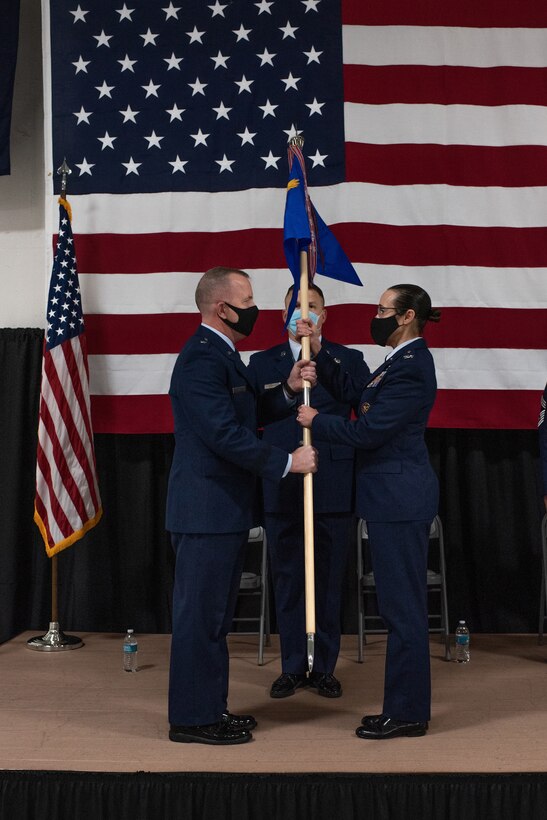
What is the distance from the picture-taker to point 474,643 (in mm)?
5234

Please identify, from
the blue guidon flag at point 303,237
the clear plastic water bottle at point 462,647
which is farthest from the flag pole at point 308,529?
the clear plastic water bottle at point 462,647

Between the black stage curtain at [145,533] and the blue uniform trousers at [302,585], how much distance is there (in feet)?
4.59

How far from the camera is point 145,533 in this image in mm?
5668

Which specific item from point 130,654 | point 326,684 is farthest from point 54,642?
point 326,684

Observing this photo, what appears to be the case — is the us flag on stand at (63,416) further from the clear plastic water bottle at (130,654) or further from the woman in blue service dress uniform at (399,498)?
the woman in blue service dress uniform at (399,498)

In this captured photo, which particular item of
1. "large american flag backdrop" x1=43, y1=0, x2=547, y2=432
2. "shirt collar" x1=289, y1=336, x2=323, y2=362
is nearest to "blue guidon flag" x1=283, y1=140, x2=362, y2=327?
"shirt collar" x1=289, y1=336, x2=323, y2=362

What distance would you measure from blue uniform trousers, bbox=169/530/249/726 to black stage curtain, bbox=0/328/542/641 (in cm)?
225

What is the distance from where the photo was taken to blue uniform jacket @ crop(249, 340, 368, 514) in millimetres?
4160

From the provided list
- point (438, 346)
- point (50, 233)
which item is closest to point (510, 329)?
point (438, 346)

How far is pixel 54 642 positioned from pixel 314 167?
10.2 ft

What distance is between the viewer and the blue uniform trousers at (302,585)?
13.5 feet
